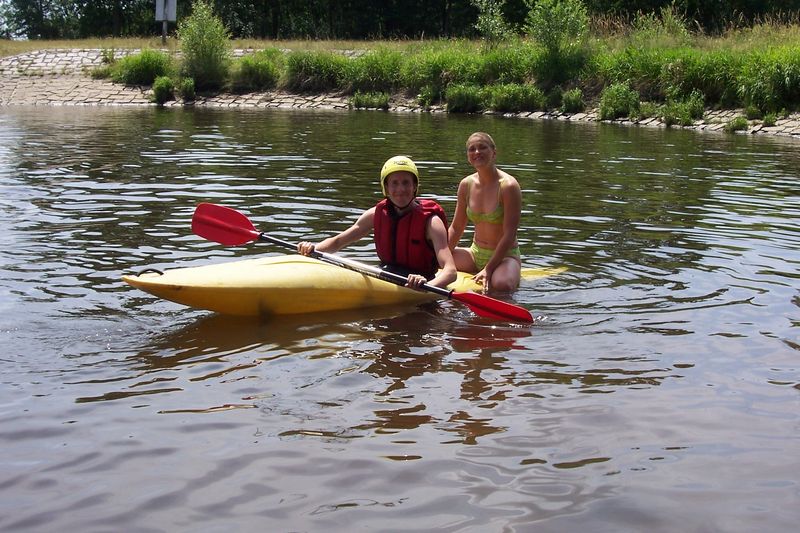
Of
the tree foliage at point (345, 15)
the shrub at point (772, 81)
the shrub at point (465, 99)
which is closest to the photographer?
the shrub at point (772, 81)

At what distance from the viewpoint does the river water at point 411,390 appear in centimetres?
329

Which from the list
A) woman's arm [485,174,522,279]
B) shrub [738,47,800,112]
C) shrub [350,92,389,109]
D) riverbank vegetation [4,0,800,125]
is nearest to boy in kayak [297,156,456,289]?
woman's arm [485,174,522,279]

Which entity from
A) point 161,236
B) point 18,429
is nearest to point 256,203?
point 161,236

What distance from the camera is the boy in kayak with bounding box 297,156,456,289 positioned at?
19.4 ft

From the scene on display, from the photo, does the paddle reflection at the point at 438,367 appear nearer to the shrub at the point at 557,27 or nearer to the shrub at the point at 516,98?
the shrub at the point at 516,98

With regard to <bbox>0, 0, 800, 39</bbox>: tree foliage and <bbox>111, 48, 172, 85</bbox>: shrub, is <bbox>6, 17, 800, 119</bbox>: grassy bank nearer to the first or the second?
<bbox>111, 48, 172, 85</bbox>: shrub

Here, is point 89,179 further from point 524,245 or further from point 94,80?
point 94,80

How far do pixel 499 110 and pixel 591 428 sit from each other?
21.2 meters

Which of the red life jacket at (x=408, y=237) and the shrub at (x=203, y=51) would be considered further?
the shrub at (x=203, y=51)

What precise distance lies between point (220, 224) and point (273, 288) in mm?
1244

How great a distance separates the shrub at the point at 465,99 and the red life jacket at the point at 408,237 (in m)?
19.2

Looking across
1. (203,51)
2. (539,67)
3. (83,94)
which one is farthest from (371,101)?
(83,94)

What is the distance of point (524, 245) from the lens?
26.4ft

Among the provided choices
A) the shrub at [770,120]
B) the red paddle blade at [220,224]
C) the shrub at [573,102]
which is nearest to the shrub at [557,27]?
the shrub at [573,102]
